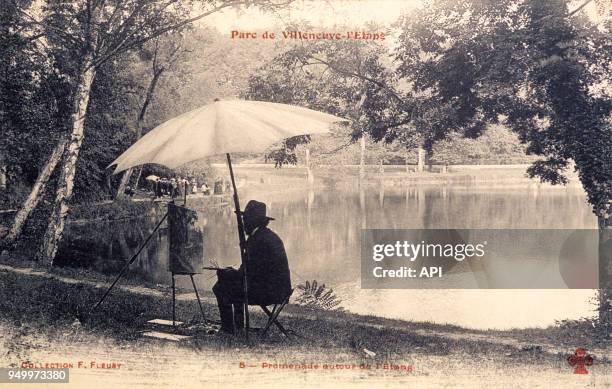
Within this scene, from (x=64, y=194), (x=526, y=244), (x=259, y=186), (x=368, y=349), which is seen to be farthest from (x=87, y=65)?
(x=526, y=244)

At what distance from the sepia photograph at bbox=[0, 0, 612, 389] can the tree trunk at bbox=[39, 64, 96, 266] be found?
0.03m

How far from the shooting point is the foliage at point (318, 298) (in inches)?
288

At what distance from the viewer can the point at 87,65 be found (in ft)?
27.2

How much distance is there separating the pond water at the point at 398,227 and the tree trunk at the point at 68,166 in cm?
45

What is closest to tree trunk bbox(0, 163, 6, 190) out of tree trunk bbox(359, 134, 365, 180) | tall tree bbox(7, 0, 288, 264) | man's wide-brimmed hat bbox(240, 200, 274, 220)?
tall tree bbox(7, 0, 288, 264)

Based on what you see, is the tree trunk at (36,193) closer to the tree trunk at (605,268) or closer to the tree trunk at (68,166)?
the tree trunk at (68,166)

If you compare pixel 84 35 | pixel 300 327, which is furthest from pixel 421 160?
pixel 84 35

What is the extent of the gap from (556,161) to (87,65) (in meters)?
6.36

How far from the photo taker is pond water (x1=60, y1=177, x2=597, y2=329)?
7.08 m

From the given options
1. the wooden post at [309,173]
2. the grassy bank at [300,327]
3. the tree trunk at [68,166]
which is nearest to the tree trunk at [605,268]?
the grassy bank at [300,327]

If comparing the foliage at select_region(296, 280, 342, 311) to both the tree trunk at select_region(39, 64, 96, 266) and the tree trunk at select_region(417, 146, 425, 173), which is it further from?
the tree trunk at select_region(39, 64, 96, 266)

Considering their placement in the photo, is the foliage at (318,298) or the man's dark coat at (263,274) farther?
the foliage at (318,298)

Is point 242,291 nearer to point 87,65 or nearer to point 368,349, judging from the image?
point 368,349

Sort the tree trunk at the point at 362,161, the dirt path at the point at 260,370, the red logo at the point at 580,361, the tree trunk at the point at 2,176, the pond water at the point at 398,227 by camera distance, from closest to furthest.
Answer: the dirt path at the point at 260,370, the red logo at the point at 580,361, the pond water at the point at 398,227, the tree trunk at the point at 362,161, the tree trunk at the point at 2,176
